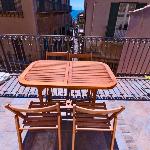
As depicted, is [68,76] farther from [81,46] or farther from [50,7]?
[50,7]

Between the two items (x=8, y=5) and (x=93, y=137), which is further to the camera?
(x=8, y=5)

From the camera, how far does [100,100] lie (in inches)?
176

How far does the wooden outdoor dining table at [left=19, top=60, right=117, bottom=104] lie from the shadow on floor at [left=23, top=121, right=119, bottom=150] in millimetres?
693

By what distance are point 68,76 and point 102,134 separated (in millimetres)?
1173

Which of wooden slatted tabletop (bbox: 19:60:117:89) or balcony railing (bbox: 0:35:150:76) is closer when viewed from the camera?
wooden slatted tabletop (bbox: 19:60:117:89)

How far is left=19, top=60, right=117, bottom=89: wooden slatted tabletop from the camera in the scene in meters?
2.93

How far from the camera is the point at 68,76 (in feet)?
10.5

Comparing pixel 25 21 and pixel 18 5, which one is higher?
pixel 18 5

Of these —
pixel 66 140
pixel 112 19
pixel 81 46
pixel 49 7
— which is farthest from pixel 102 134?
pixel 49 7

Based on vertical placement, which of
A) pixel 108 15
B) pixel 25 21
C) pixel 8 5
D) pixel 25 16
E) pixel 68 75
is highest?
pixel 68 75

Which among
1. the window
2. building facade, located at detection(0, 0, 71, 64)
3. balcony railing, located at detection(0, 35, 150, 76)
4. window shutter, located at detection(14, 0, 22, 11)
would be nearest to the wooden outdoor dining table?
balcony railing, located at detection(0, 35, 150, 76)

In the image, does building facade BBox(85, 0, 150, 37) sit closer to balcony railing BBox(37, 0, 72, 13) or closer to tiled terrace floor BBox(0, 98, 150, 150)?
balcony railing BBox(37, 0, 72, 13)

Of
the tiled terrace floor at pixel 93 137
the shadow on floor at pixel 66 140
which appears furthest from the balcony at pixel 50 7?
the shadow on floor at pixel 66 140

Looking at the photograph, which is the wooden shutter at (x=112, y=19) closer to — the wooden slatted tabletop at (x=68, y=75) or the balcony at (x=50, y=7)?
the balcony at (x=50, y=7)
